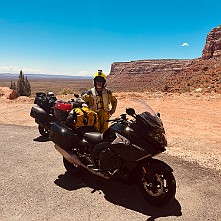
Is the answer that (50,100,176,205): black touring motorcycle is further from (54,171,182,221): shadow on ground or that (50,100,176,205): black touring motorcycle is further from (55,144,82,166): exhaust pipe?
(54,171,182,221): shadow on ground

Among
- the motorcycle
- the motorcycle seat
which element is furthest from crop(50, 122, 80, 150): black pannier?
the motorcycle

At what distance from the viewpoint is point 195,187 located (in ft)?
17.3

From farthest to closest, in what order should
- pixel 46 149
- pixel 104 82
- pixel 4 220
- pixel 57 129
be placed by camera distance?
pixel 46 149, pixel 104 82, pixel 57 129, pixel 4 220

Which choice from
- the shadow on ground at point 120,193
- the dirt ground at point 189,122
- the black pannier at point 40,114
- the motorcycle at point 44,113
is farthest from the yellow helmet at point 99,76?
the black pannier at point 40,114

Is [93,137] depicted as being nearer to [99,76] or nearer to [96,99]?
[96,99]

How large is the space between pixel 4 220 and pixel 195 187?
3.72 m

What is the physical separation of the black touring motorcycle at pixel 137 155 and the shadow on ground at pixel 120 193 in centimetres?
19

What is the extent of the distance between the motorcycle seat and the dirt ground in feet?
3.01

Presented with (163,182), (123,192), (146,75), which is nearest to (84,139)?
(123,192)

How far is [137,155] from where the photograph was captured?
431 centimetres

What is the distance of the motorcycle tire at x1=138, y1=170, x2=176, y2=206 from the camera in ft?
13.8

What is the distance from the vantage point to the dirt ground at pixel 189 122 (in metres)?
7.19

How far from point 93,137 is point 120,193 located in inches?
49.2

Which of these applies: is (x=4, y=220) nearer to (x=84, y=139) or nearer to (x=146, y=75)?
(x=84, y=139)
